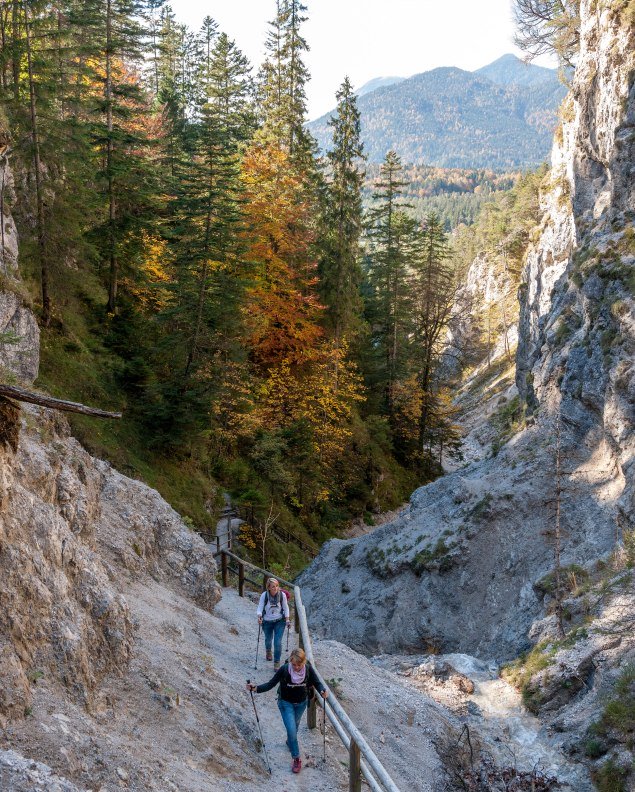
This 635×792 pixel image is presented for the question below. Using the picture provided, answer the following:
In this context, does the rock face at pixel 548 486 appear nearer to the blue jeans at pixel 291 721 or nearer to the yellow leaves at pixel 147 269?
the blue jeans at pixel 291 721

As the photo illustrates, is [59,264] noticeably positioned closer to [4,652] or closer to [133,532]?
[133,532]

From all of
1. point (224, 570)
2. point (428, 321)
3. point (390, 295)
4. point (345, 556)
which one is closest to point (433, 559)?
point (345, 556)

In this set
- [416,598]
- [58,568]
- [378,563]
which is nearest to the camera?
[58,568]

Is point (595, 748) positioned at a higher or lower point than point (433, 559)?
lower

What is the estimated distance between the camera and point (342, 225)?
33969mm

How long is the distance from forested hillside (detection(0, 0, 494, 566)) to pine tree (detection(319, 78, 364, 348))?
121 millimetres

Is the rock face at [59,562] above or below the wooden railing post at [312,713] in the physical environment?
above

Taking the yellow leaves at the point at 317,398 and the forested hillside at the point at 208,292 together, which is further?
the yellow leaves at the point at 317,398

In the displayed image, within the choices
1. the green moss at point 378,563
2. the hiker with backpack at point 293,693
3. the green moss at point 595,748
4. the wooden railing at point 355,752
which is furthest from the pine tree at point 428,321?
the hiker with backpack at point 293,693

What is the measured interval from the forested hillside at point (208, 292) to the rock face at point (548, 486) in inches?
206

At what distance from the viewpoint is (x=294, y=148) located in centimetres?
3606

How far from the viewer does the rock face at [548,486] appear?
16438 mm

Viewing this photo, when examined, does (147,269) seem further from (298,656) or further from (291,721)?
(291,721)

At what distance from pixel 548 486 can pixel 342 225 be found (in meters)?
20.8
